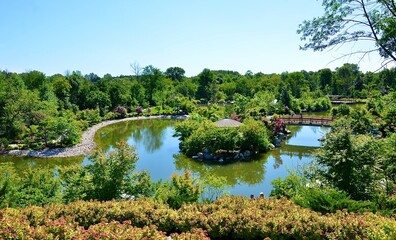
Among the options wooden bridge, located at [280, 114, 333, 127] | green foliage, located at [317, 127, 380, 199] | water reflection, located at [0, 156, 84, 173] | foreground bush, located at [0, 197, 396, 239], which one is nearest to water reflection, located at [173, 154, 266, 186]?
water reflection, located at [0, 156, 84, 173]

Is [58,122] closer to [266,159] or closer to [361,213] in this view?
[266,159]

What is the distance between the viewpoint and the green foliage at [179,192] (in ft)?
24.3

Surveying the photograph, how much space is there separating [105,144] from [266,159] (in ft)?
42.7

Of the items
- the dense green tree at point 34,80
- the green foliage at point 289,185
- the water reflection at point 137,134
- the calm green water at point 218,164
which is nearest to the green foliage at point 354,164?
the green foliage at point 289,185

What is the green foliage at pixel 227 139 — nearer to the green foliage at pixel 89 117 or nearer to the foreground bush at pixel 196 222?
the foreground bush at pixel 196 222

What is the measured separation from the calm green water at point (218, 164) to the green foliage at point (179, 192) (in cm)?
418

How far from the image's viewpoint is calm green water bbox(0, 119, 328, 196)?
15684mm

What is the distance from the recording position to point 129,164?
28.7ft

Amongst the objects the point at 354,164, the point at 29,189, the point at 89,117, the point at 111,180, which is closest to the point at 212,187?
the point at 111,180

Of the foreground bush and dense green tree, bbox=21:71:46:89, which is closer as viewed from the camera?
the foreground bush

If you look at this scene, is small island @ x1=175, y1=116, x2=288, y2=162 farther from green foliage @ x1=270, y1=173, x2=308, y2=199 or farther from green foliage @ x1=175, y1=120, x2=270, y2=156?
green foliage @ x1=270, y1=173, x2=308, y2=199

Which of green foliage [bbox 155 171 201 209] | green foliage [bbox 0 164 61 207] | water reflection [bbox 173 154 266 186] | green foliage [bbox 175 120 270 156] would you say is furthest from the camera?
green foliage [bbox 175 120 270 156]

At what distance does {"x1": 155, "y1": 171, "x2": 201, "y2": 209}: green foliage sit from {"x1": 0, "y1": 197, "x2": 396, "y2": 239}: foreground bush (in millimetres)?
524

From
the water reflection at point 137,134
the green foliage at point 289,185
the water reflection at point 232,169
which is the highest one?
the green foliage at point 289,185
